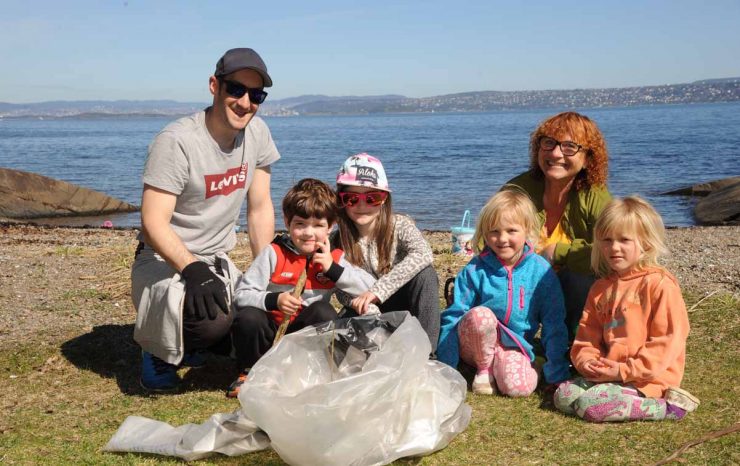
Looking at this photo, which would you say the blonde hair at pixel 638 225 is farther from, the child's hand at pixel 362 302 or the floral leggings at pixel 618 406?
the child's hand at pixel 362 302

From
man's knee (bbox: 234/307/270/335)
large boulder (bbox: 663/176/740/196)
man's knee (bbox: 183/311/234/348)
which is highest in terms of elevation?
man's knee (bbox: 234/307/270/335)

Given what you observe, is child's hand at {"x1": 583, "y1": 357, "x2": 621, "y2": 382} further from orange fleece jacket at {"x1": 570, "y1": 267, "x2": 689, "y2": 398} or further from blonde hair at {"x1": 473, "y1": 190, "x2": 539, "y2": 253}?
blonde hair at {"x1": 473, "y1": 190, "x2": 539, "y2": 253}

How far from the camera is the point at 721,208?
16078 mm

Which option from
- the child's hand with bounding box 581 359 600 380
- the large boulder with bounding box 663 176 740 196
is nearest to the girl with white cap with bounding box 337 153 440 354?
the child's hand with bounding box 581 359 600 380

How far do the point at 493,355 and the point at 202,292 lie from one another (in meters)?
1.68

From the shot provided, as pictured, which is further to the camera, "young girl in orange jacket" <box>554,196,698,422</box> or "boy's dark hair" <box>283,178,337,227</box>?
"boy's dark hair" <box>283,178,337,227</box>

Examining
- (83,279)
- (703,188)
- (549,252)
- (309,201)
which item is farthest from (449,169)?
(309,201)

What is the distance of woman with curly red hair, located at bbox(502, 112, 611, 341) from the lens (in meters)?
4.71

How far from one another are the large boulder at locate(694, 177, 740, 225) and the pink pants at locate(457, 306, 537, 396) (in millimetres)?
12502

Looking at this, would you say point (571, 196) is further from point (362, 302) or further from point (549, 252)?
point (362, 302)

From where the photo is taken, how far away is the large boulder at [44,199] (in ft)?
58.6

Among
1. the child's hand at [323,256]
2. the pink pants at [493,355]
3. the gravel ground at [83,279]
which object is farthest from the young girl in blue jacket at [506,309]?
the gravel ground at [83,279]

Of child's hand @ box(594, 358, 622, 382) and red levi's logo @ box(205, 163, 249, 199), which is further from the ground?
red levi's logo @ box(205, 163, 249, 199)

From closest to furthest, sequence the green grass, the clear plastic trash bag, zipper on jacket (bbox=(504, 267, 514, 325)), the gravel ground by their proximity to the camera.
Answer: the clear plastic trash bag → the green grass → zipper on jacket (bbox=(504, 267, 514, 325)) → the gravel ground
